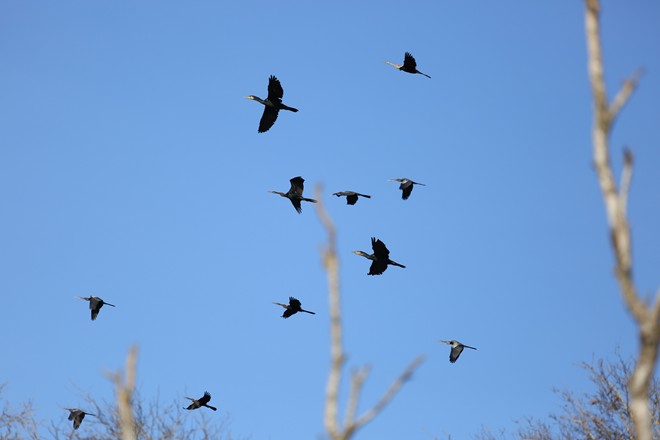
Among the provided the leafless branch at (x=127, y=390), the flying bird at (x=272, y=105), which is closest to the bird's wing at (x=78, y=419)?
the flying bird at (x=272, y=105)

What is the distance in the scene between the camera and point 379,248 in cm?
2320

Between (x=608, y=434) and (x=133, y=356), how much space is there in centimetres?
2116

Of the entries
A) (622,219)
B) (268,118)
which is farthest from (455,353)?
(622,219)

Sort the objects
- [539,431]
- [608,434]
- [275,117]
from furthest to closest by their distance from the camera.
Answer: [539,431], [275,117], [608,434]

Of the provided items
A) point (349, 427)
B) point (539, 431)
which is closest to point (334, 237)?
point (349, 427)

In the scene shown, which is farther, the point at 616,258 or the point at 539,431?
the point at 539,431

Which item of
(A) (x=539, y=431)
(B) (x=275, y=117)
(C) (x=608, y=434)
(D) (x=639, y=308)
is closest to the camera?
(D) (x=639, y=308)

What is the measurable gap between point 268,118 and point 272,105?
36 centimetres

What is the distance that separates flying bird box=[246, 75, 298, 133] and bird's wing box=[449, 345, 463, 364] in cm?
671

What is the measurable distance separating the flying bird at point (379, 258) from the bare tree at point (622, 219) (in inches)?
764

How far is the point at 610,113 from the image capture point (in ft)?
12.1

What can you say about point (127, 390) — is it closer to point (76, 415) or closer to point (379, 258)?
point (379, 258)

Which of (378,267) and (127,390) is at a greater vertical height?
(378,267)

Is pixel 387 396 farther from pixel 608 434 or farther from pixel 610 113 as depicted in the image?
pixel 608 434
